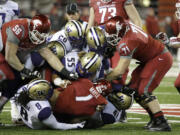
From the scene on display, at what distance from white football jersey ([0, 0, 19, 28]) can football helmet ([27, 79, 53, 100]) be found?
1848 mm

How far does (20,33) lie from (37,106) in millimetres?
801

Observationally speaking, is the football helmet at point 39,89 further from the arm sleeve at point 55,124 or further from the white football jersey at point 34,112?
the arm sleeve at point 55,124

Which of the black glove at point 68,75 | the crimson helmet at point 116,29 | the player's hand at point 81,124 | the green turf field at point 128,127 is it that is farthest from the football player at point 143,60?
the player's hand at point 81,124

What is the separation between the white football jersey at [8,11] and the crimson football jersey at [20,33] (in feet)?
4.27

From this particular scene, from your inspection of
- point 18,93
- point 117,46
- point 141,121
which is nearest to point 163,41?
point 117,46

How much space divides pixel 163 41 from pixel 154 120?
0.93 meters

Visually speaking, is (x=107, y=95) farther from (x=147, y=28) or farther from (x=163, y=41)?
(x=147, y=28)

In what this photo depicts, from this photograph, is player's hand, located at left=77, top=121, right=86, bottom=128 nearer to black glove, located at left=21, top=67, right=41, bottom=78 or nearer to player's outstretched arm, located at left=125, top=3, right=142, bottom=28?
black glove, located at left=21, top=67, right=41, bottom=78

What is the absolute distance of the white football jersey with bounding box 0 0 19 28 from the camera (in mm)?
7523

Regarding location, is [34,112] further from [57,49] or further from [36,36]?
[57,49]

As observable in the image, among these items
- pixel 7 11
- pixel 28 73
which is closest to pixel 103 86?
pixel 28 73

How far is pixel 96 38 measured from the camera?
249 inches

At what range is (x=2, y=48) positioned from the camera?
Answer: 6211 mm

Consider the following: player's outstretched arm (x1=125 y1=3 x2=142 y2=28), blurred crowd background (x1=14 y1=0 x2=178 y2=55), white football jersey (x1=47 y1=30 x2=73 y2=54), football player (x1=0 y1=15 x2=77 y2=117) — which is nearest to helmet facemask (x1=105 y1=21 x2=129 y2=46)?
football player (x1=0 y1=15 x2=77 y2=117)
